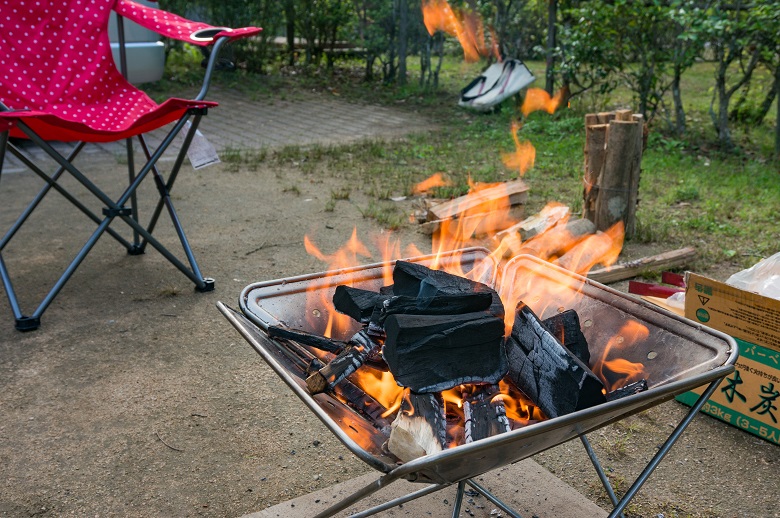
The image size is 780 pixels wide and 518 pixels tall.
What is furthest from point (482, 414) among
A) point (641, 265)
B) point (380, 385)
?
point (641, 265)

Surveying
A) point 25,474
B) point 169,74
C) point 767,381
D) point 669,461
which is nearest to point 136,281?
point 25,474

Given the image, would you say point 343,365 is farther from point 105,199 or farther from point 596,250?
point 596,250

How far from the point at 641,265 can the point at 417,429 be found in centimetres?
264

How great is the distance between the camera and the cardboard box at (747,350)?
2.37 meters

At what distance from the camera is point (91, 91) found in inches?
150

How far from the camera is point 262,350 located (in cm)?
155

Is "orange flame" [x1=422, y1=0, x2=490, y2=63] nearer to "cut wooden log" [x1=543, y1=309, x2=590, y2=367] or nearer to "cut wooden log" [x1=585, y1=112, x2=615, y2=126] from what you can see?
"cut wooden log" [x1=585, y1=112, x2=615, y2=126]

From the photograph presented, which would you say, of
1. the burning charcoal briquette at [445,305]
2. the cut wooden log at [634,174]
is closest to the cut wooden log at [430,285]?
the burning charcoal briquette at [445,305]

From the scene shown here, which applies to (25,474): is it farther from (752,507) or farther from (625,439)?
(752,507)

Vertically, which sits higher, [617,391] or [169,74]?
[169,74]

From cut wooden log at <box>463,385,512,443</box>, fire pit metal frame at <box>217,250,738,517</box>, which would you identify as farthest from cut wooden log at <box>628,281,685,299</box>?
cut wooden log at <box>463,385,512,443</box>

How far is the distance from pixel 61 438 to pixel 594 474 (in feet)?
5.51

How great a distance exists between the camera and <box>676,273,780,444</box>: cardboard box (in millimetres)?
2367

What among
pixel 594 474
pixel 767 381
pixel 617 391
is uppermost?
pixel 617 391
